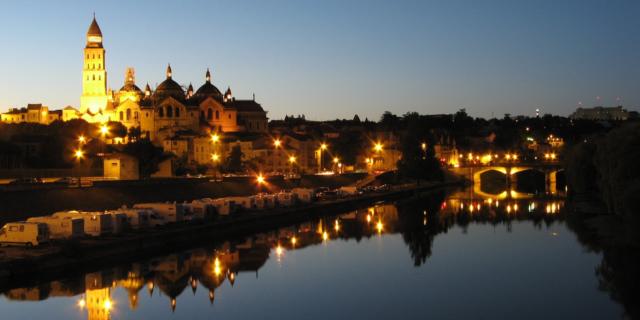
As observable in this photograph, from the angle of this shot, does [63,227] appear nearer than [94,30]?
Yes

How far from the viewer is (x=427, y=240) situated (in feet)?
162

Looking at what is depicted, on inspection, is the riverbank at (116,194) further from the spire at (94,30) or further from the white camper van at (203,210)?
the spire at (94,30)

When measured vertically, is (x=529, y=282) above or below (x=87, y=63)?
below

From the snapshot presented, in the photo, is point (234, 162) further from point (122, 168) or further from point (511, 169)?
point (511, 169)

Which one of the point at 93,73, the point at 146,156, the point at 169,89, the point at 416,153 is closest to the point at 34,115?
the point at 93,73

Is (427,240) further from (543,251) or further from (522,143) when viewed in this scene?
(522,143)

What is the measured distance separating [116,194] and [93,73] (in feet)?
285

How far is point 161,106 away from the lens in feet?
375

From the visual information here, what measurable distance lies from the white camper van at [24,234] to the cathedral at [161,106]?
71195 millimetres

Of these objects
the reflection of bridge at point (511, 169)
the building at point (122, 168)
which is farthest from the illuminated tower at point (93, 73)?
the building at point (122, 168)

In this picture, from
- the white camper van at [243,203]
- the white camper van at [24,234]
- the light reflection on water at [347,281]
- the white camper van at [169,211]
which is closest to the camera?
the light reflection on water at [347,281]

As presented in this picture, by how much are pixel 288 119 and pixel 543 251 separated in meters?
147

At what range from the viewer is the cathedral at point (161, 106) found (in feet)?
373

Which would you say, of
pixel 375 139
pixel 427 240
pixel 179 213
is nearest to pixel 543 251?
pixel 427 240
